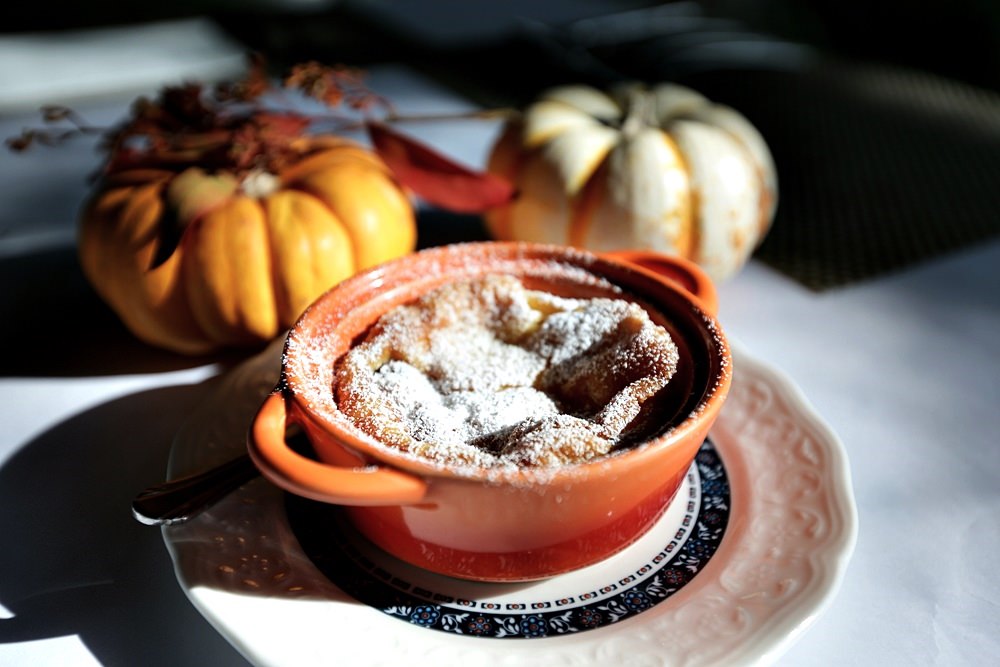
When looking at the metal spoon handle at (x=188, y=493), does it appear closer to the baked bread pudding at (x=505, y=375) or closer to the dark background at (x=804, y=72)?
the baked bread pudding at (x=505, y=375)

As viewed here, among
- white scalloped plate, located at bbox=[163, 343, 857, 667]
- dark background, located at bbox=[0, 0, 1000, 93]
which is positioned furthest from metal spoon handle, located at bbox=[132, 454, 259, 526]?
dark background, located at bbox=[0, 0, 1000, 93]

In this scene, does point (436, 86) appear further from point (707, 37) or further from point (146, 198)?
point (146, 198)

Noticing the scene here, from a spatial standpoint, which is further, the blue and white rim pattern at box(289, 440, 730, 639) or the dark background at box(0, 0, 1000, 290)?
the dark background at box(0, 0, 1000, 290)

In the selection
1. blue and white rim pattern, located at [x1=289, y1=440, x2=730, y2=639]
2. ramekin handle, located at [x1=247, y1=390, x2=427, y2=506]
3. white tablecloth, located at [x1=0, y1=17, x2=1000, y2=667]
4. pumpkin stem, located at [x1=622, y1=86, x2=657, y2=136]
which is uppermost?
pumpkin stem, located at [x1=622, y1=86, x2=657, y2=136]

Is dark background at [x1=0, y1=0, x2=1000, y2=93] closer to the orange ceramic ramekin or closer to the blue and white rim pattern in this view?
the orange ceramic ramekin

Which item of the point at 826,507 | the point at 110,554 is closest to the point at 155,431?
the point at 110,554

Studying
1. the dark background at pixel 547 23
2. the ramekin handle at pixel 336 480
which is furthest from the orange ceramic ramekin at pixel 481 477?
the dark background at pixel 547 23

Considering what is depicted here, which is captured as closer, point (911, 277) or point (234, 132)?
point (234, 132)
